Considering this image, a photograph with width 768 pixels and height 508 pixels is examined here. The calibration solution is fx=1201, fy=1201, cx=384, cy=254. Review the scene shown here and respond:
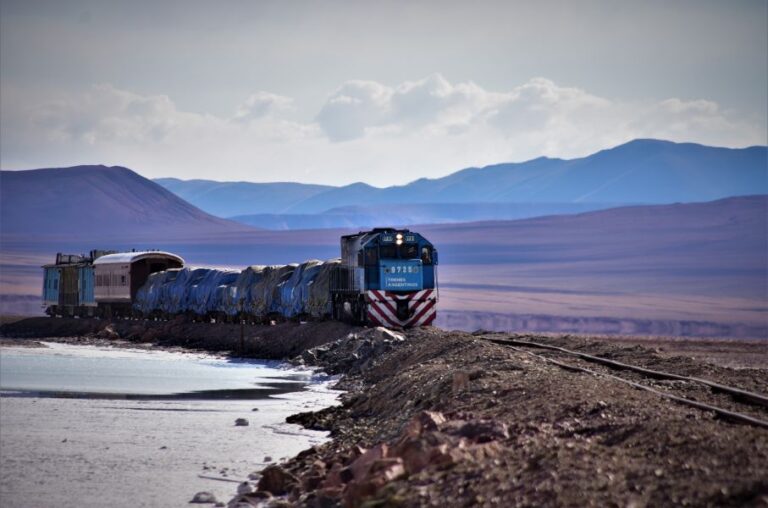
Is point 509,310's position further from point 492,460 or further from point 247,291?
point 492,460

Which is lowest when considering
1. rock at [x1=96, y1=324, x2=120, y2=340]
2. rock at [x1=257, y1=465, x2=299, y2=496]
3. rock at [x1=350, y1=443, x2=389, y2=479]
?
rock at [x1=257, y1=465, x2=299, y2=496]

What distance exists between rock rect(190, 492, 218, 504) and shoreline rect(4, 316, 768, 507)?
33 centimetres

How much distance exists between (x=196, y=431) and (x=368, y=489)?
10.1 m

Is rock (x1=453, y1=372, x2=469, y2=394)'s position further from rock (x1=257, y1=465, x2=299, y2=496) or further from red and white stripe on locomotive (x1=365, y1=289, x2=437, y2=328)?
red and white stripe on locomotive (x1=365, y1=289, x2=437, y2=328)

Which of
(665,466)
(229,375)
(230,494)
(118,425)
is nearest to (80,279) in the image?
(229,375)

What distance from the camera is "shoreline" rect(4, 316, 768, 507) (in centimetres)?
1044

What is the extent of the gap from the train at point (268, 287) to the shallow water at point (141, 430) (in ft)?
13.8

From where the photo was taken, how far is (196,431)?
2133 centimetres

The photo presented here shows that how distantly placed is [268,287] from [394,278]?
55.3ft

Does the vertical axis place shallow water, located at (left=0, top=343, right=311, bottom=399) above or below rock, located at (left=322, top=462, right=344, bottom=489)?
below

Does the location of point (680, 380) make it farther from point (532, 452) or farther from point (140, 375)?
point (140, 375)

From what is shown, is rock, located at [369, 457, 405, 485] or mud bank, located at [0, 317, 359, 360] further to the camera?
mud bank, located at [0, 317, 359, 360]

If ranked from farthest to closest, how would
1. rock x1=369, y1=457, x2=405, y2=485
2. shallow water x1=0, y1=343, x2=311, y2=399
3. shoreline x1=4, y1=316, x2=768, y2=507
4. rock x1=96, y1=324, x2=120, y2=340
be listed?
rock x1=96, y1=324, x2=120, y2=340, shallow water x1=0, y1=343, x2=311, y2=399, rock x1=369, y1=457, x2=405, y2=485, shoreline x1=4, y1=316, x2=768, y2=507

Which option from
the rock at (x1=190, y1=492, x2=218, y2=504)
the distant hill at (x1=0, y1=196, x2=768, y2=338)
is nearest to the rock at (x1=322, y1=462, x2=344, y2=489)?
the rock at (x1=190, y1=492, x2=218, y2=504)
